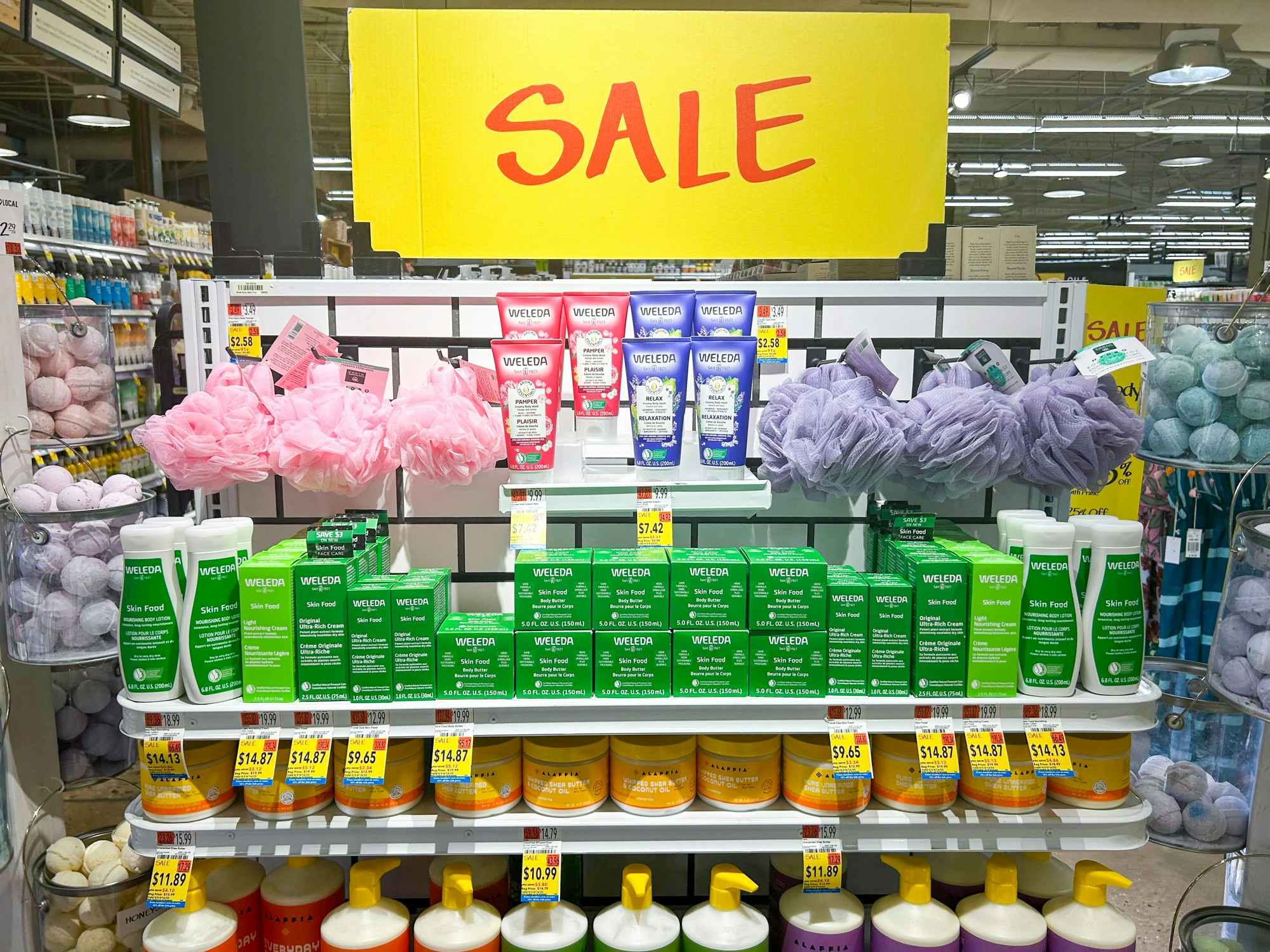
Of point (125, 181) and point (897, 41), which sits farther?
point (125, 181)

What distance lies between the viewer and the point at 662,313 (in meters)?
1.69

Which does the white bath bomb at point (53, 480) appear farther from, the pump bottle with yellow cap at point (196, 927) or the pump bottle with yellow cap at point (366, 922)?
the pump bottle with yellow cap at point (366, 922)

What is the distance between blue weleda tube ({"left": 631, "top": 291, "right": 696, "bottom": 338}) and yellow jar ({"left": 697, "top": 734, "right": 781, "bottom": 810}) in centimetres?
74

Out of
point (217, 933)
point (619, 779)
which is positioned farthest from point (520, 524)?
point (217, 933)

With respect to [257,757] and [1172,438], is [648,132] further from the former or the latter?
[1172,438]

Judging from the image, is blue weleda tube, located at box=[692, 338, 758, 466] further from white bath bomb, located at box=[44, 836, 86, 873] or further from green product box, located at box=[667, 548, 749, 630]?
white bath bomb, located at box=[44, 836, 86, 873]

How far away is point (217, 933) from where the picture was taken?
5.10ft

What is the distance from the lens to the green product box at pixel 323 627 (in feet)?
4.94

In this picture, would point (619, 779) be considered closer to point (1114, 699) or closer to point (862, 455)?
point (862, 455)

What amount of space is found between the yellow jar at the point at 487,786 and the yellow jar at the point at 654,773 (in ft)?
0.63

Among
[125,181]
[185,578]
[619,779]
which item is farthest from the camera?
[125,181]

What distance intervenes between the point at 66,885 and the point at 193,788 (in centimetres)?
84

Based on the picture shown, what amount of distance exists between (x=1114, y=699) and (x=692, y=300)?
103 centimetres

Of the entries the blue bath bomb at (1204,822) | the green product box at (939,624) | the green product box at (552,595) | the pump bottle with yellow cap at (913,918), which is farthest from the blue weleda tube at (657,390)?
the blue bath bomb at (1204,822)
